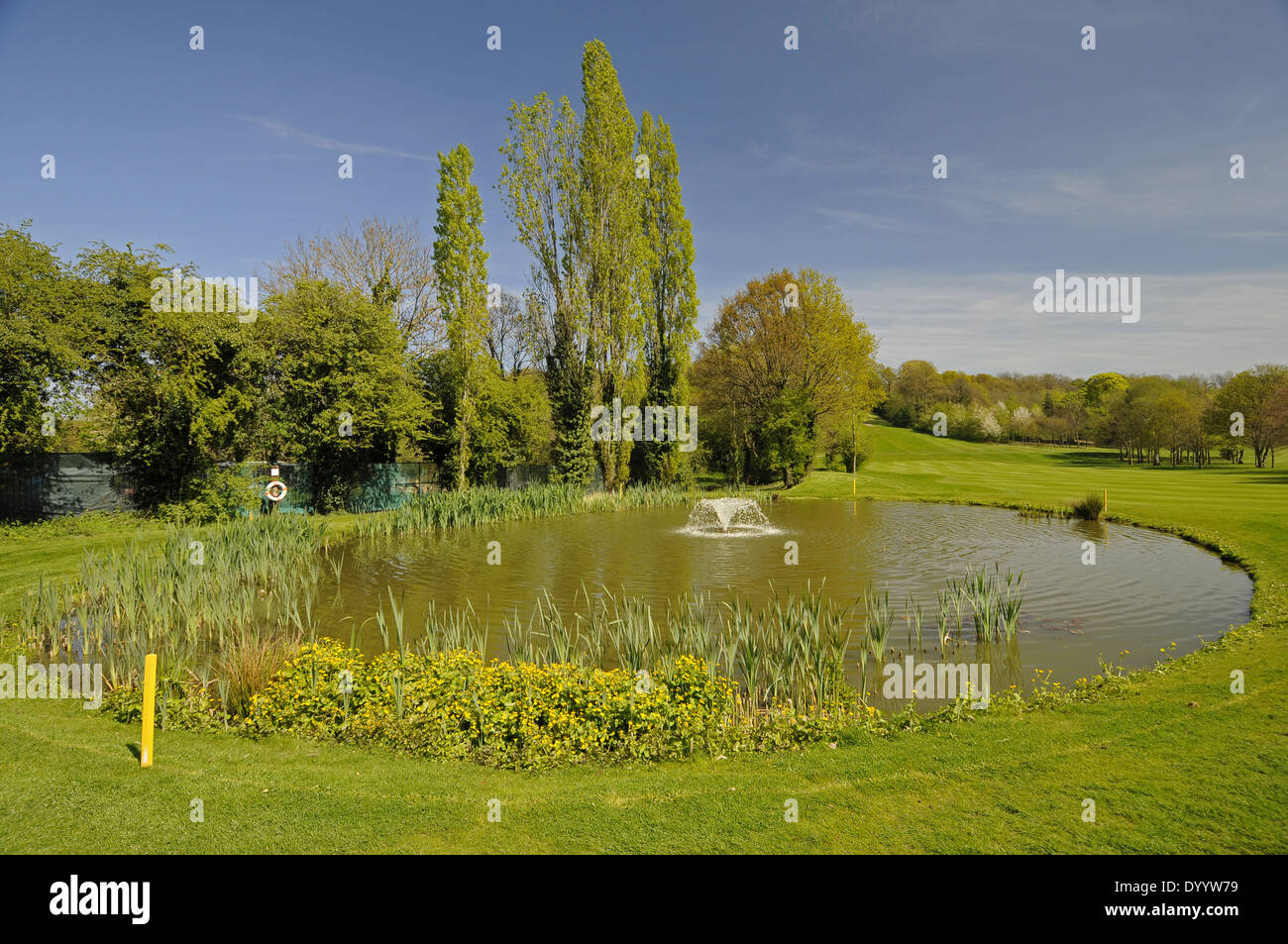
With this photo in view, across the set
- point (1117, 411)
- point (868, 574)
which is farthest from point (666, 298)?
point (1117, 411)

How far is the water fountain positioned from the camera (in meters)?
21.8

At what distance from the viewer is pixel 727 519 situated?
76.5ft

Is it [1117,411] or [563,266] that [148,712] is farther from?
[1117,411]

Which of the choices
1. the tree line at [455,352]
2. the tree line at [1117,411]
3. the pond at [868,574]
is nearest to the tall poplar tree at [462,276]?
the tree line at [455,352]

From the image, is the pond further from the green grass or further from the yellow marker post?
the yellow marker post

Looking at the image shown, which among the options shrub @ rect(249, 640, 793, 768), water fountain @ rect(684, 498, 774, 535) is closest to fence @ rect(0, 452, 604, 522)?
water fountain @ rect(684, 498, 774, 535)

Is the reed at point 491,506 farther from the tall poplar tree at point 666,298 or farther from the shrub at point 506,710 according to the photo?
the shrub at point 506,710

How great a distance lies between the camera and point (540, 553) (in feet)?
56.6

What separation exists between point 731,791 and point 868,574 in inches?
400

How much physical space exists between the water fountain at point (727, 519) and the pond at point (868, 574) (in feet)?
1.10
